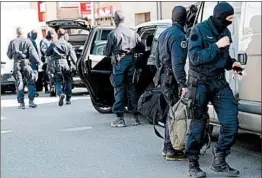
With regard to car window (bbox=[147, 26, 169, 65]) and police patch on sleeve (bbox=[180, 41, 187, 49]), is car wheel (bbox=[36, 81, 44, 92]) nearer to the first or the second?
car window (bbox=[147, 26, 169, 65])

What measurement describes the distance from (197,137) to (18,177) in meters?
1.95

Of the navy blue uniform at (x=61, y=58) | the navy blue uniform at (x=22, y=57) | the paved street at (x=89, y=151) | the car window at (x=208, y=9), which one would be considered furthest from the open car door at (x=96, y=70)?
the car window at (x=208, y=9)

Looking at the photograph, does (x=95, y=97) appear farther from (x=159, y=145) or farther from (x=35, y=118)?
(x=159, y=145)

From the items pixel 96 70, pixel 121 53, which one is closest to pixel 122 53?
pixel 121 53

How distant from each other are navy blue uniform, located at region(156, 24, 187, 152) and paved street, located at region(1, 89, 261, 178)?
23.4 inches

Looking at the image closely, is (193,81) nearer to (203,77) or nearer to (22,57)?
(203,77)

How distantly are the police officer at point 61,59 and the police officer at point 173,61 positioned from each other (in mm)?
6108

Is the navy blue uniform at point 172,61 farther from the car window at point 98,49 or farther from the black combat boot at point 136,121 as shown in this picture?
the car window at point 98,49

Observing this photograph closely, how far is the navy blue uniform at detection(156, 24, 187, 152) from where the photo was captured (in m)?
5.86

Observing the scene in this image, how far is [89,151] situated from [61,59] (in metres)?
5.53

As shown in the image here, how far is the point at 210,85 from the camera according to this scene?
528 centimetres

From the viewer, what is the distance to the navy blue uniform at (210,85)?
523 centimetres

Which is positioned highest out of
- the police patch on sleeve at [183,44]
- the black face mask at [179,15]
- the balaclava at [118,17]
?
the black face mask at [179,15]

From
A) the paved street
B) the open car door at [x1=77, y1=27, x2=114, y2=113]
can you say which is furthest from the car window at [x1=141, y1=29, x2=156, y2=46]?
the paved street
